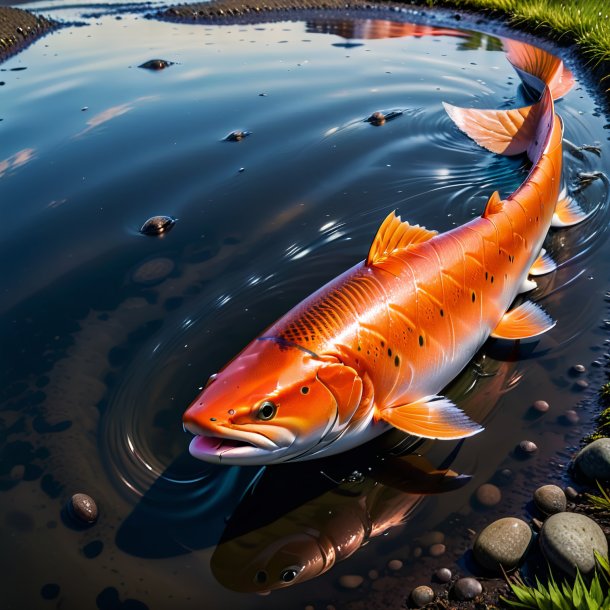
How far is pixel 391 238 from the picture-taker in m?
4.42

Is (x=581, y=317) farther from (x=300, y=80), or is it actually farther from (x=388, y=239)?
(x=300, y=80)

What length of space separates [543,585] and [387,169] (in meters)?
5.72

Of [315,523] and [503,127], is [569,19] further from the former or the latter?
[315,523]

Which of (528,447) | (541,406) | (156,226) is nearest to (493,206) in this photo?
(541,406)

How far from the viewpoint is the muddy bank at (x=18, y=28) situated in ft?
45.5

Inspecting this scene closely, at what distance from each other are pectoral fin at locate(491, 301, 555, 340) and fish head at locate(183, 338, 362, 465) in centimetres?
187

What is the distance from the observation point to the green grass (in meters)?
11.9

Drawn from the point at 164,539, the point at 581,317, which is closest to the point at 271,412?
the point at 164,539

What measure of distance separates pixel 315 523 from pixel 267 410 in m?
→ 1.00

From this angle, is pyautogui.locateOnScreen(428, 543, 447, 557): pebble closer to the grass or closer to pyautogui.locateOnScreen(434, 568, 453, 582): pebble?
pyautogui.locateOnScreen(434, 568, 453, 582): pebble

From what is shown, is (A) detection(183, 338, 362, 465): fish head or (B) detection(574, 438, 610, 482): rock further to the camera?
(B) detection(574, 438, 610, 482): rock

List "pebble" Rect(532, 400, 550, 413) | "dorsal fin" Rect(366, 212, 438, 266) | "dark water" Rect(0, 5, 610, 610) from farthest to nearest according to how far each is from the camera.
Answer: "pebble" Rect(532, 400, 550, 413) → "dorsal fin" Rect(366, 212, 438, 266) → "dark water" Rect(0, 5, 610, 610)

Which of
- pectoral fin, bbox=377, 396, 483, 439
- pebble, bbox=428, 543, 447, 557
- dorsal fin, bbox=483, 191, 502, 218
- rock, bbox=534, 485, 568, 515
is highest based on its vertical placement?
dorsal fin, bbox=483, 191, 502, 218

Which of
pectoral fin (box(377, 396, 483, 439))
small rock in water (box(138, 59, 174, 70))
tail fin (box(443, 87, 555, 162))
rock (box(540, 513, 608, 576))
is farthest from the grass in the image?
small rock in water (box(138, 59, 174, 70))
